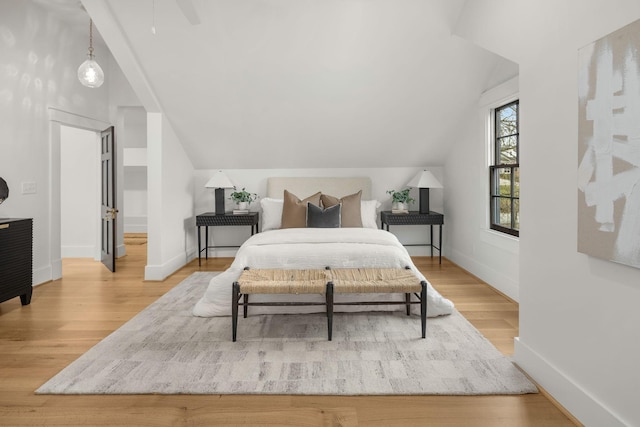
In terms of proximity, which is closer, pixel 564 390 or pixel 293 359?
pixel 564 390

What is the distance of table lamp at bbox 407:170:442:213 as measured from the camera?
592cm

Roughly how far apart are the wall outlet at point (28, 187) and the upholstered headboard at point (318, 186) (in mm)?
2829

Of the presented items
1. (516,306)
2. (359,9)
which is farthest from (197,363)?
(359,9)

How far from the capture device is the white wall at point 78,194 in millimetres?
6668

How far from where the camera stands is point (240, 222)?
5898mm

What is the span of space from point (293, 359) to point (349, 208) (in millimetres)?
2950

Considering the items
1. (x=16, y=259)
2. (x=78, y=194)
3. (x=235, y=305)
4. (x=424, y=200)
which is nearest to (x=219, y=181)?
(x=78, y=194)

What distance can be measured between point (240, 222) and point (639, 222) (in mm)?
4811

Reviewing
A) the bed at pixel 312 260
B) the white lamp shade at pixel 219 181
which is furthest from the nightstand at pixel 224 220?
the bed at pixel 312 260

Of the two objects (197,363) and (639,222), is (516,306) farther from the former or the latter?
(197,363)

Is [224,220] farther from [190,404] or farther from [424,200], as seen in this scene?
[190,404]

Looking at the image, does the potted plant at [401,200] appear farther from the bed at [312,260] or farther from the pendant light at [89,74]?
the pendant light at [89,74]

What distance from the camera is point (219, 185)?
5.95 metres

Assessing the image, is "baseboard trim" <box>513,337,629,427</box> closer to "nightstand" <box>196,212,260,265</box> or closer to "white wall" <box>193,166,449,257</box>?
"white wall" <box>193,166,449,257</box>
